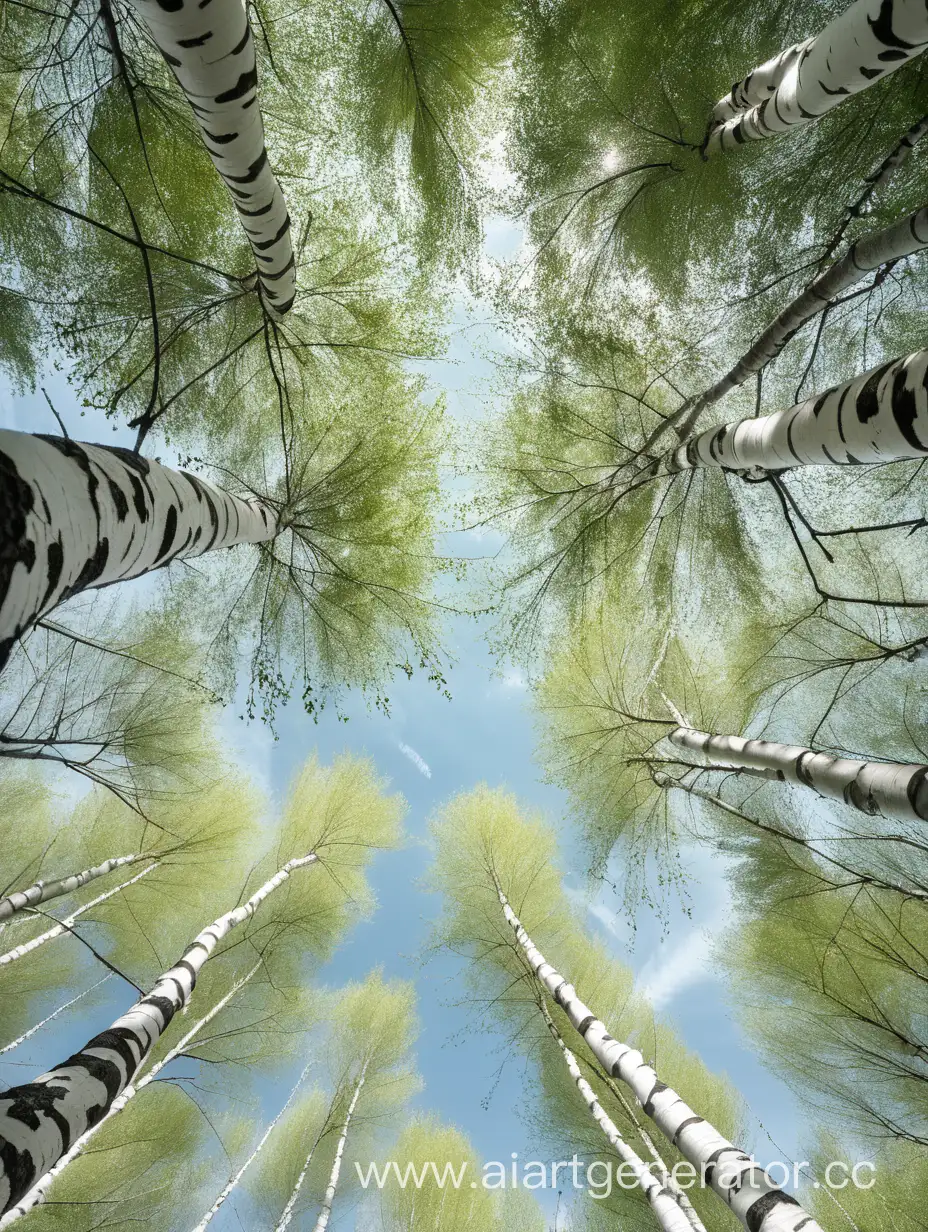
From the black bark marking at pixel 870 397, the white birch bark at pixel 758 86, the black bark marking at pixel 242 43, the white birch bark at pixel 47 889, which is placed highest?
the white birch bark at pixel 758 86

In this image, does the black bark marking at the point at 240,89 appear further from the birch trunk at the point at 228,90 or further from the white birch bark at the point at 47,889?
the white birch bark at the point at 47,889

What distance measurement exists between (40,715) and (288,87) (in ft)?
15.7

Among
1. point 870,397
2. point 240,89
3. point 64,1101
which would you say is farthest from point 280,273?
point 64,1101

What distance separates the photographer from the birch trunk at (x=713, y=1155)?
2.06 metres

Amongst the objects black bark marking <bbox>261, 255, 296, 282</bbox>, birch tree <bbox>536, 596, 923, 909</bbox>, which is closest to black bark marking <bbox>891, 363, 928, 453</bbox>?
birch tree <bbox>536, 596, 923, 909</bbox>

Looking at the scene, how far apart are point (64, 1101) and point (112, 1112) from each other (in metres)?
3.83

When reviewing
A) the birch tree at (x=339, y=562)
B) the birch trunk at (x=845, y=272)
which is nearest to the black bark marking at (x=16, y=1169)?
the birch tree at (x=339, y=562)

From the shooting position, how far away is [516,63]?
12.8 ft

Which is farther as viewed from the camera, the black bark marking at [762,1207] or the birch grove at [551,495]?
the birch grove at [551,495]

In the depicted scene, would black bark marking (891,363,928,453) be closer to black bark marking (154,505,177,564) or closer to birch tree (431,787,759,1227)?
black bark marking (154,505,177,564)

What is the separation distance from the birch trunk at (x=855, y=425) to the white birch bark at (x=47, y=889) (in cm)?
639

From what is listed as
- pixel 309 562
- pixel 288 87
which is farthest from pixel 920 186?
pixel 309 562

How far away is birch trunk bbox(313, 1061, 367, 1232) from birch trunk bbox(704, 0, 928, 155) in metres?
8.76

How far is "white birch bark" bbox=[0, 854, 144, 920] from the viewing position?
4695 mm
